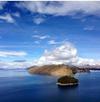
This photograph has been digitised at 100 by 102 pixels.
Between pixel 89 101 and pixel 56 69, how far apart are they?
61.9 m

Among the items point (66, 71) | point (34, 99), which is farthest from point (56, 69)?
point (34, 99)

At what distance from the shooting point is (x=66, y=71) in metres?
86.0

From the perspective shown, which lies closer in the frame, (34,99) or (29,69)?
(34,99)

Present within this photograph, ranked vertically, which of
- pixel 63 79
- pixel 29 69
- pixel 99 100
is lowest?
pixel 99 100

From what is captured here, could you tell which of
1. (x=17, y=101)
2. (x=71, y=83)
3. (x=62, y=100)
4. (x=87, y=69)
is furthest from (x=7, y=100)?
(x=87, y=69)

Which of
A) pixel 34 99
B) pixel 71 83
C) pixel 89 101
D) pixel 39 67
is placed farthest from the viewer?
pixel 39 67

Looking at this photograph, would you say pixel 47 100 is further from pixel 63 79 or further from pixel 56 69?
pixel 56 69

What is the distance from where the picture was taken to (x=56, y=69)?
9106 centimetres

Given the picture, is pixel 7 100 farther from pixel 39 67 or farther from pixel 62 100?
pixel 39 67

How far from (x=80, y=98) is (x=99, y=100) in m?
2.29

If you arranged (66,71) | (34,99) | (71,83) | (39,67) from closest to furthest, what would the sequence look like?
1. (34,99)
2. (71,83)
3. (66,71)
4. (39,67)

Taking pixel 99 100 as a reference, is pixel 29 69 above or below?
above

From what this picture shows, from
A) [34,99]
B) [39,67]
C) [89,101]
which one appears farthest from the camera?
[39,67]

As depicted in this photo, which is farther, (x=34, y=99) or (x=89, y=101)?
(x=34, y=99)
